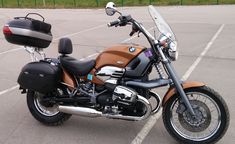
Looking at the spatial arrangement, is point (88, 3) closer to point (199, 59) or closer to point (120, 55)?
point (199, 59)

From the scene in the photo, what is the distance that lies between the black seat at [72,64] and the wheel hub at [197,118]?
4.08 feet

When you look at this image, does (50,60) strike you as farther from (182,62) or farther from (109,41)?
(109,41)

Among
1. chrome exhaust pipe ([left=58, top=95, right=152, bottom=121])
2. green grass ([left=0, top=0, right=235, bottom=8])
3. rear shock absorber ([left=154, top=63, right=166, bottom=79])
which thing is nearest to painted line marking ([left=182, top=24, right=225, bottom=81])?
rear shock absorber ([left=154, top=63, right=166, bottom=79])

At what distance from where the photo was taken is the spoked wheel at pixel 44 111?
5.29 meters

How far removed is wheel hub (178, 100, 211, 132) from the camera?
14.9 ft

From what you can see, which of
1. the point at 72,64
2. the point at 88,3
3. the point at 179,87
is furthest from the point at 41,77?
the point at 88,3

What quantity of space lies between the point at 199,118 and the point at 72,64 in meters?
1.67

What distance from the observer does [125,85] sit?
4.73m

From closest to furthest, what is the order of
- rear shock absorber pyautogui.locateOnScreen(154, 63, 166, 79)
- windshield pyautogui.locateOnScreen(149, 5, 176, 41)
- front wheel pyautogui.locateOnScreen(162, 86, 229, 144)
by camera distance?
front wheel pyautogui.locateOnScreen(162, 86, 229, 144) < windshield pyautogui.locateOnScreen(149, 5, 176, 41) < rear shock absorber pyautogui.locateOnScreen(154, 63, 166, 79)

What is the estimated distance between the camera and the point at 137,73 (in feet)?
15.3

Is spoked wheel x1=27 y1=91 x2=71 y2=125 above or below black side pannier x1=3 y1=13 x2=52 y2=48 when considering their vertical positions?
below

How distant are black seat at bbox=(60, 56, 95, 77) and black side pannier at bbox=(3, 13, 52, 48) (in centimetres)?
41

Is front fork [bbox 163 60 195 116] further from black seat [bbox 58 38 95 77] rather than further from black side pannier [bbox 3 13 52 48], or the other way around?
black side pannier [bbox 3 13 52 48]

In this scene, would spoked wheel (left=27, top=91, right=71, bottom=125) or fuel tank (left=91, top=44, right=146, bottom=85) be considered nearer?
fuel tank (left=91, top=44, right=146, bottom=85)
